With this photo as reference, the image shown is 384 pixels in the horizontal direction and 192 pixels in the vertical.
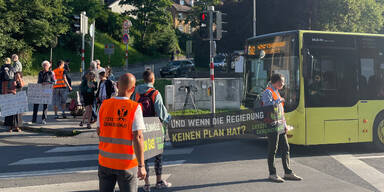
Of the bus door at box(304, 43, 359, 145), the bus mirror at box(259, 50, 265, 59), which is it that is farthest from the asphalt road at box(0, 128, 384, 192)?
the bus mirror at box(259, 50, 265, 59)

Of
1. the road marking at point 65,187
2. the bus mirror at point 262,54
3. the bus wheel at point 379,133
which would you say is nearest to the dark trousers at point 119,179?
the road marking at point 65,187

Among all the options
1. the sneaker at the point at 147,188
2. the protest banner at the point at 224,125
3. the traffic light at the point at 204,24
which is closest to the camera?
the sneaker at the point at 147,188

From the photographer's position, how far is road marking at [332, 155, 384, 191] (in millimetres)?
6449

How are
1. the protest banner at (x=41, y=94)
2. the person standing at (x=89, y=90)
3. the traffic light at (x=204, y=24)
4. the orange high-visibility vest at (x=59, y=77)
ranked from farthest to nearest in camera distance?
the orange high-visibility vest at (x=59, y=77), the traffic light at (x=204, y=24), the protest banner at (x=41, y=94), the person standing at (x=89, y=90)

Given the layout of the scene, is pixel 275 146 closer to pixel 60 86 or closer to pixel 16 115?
pixel 16 115

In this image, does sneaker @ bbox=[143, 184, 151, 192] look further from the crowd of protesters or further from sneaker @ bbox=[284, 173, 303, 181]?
the crowd of protesters

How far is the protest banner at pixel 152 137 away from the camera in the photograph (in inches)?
179

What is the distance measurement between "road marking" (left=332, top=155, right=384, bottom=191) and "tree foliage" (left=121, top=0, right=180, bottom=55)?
143 feet

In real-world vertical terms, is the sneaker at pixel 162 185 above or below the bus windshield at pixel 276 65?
below

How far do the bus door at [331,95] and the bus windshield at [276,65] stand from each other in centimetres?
29

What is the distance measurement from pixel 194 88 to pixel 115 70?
1100 inches

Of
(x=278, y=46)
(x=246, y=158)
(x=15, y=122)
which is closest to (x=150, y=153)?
(x=246, y=158)

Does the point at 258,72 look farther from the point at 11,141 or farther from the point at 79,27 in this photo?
the point at 79,27

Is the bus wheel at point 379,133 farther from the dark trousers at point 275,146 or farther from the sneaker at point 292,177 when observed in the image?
the dark trousers at point 275,146
